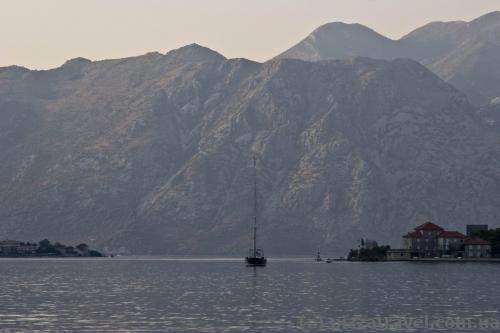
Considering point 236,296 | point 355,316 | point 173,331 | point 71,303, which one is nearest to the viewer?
point 173,331

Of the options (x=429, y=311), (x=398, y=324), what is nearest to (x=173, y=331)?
(x=398, y=324)

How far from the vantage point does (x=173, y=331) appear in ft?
435

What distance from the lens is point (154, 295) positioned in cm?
19425

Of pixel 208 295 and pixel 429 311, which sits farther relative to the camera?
pixel 208 295

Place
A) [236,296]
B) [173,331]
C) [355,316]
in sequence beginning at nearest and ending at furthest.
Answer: [173,331] → [355,316] → [236,296]

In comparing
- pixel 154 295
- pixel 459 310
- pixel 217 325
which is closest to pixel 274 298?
pixel 154 295

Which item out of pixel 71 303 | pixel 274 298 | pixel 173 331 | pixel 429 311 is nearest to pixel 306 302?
pixel 274 298

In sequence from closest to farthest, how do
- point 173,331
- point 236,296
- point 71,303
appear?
point 173,331, point 71,303, point 236,296

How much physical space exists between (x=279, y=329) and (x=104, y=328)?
20.8 metres

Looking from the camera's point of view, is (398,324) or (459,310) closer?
(398,324)

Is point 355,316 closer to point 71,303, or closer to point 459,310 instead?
point 459,310

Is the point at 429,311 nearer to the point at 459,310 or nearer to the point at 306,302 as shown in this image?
the point at 459,310

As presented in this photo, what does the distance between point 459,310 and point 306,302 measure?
25905mm

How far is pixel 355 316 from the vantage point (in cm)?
15112
